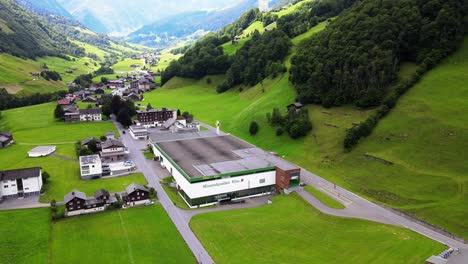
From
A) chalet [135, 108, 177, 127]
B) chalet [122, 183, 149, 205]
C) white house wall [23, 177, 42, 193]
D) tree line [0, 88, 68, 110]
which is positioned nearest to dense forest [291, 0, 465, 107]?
chalet [135, 108, 177, 127]

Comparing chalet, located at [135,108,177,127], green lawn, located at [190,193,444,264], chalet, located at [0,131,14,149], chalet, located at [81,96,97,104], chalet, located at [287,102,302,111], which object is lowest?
green lawn, located at [190,193,444,264]

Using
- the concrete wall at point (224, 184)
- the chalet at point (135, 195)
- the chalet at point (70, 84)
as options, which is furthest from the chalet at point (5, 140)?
the chalet at point (70, 84)

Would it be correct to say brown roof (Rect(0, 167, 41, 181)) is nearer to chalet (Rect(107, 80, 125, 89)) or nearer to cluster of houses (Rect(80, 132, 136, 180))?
cluster of houses (Rect(80, 132, 136, 180))

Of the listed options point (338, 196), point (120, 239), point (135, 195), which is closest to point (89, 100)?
point (135, 195)

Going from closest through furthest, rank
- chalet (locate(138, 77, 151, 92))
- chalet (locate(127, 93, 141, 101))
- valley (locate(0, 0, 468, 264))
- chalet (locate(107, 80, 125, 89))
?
valley (locate(0, 0, 468, 264)) → chalet (locate(127, 93, 141, 101)) → chalet (locate(138, 77, 151, 92)) → chalet (locate(107, 80, 125, 89))

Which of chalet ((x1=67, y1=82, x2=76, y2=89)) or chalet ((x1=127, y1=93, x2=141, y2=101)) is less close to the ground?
chalet ((x1=67, y1=82, x2=76, y2=89))

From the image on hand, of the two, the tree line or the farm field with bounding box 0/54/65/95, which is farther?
the farm field with bounding box 0/54/65/95

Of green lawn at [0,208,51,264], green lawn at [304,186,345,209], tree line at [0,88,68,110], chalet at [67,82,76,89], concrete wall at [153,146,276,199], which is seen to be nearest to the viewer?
green lawn at [0,208,51,264]
